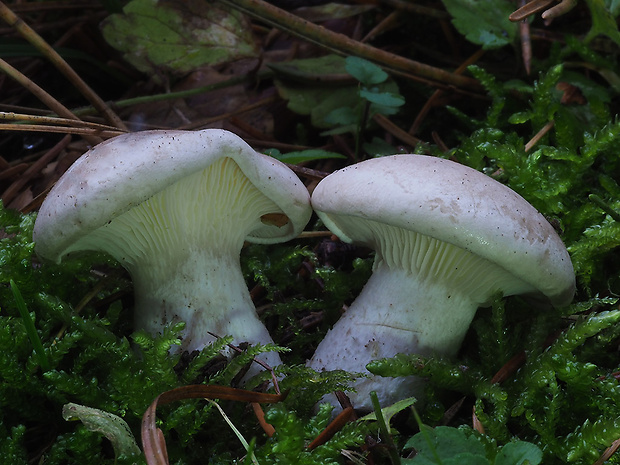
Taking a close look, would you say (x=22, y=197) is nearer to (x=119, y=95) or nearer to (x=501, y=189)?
(x=119, y=95)

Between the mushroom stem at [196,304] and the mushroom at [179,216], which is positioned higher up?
the mushroom at [179,216]

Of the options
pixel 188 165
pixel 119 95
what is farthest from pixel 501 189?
pixel 119 95

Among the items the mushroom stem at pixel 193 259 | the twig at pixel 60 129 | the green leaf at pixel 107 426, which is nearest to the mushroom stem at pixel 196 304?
the mushroom stem at pixel 193 259

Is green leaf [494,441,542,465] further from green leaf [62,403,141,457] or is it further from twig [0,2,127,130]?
twig [0,2,127,130]

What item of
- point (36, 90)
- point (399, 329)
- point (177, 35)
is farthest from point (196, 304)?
point (177, 35)

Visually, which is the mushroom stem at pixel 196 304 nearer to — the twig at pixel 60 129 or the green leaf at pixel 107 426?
the green leaf at pixel 107 426

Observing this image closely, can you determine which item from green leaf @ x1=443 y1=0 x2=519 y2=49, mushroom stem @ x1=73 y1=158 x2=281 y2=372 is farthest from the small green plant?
mushroom stem @ x1=73 y1=158 x2=281 y2=372
